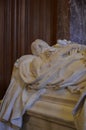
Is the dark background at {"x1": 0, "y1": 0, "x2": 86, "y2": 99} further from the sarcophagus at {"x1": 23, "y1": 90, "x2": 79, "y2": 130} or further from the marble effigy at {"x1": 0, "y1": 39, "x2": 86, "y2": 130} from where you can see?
the sarcophagus at {"x1": 23, "y1": 90, "x2": 79, "y2": 130}

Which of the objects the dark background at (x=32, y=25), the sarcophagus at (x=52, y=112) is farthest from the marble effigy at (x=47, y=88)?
the dark background at (x=32, y=25)

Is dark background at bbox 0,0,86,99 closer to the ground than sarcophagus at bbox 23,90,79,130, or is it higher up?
higher up

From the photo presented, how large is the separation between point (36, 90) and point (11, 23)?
172 cm

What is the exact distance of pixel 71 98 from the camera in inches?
53.6

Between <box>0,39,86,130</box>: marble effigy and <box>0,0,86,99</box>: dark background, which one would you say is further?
<box>0,0,86,99</box>: dark background

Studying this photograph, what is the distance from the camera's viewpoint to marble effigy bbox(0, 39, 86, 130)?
1363 millimetres

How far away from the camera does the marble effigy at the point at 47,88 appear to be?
1363 millimetres

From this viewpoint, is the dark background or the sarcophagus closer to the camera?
the sarcophagus

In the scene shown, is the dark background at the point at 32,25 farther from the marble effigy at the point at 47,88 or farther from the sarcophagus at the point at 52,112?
the sarcophagus at the point at 52,112

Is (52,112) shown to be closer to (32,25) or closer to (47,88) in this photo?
(47,88)

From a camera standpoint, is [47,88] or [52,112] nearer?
[52,112]

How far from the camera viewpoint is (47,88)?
1.50m

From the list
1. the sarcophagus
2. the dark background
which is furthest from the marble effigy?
the dark background

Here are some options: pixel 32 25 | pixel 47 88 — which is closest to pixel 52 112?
pixel 47 88
